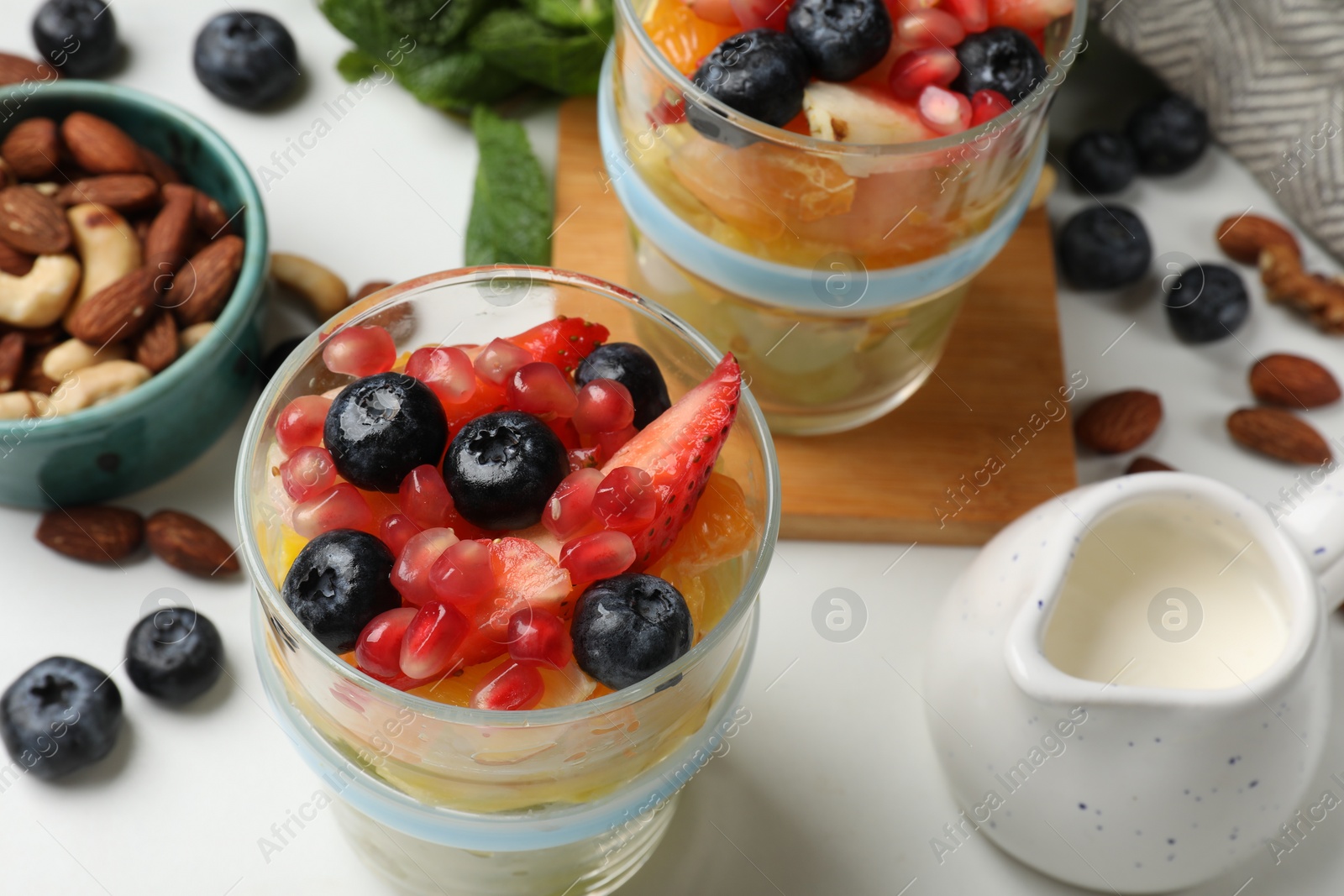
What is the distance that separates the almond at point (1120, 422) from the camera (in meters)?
1.60

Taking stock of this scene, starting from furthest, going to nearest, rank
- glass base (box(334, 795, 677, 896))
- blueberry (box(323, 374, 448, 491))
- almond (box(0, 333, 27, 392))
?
1. almond (box(0, 333, 27, 392))
2. glass base (box(334, 795, 677, 896))
3. blueberry (box(323, 374, 448, 491))

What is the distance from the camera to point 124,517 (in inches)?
57.5

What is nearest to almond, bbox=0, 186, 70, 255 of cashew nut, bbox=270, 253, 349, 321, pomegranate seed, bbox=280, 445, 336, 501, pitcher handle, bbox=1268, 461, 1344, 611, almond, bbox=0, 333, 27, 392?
almond, bbox=0, 333, 27, 392

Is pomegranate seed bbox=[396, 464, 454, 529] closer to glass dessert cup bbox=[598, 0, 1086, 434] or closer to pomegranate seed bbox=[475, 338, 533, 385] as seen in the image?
pomegranate seed bbox=[475, 338, 533, 385]

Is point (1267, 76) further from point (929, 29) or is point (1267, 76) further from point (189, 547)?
point (189, 547)

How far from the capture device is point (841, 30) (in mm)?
1222

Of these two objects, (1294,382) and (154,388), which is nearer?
(154,388)

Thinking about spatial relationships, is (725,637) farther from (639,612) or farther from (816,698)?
(816,698)

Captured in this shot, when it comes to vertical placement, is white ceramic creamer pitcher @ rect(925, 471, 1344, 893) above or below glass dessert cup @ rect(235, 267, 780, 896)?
below

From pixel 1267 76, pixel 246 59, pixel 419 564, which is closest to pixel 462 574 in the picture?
pixel 419 564

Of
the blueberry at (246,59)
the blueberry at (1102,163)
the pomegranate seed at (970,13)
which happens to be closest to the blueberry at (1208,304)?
the blueberry at (1102,163)

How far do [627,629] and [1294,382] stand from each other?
1.18 meters

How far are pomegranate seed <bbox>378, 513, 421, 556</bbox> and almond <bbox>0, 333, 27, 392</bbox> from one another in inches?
28.3

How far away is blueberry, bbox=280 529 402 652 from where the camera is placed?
906 millimetres
